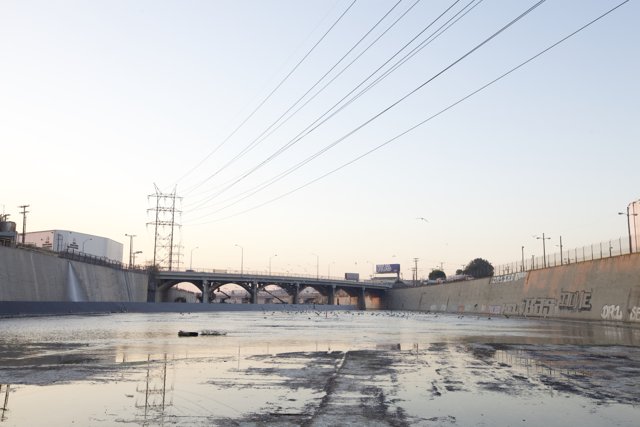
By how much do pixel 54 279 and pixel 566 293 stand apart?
61.8 meters

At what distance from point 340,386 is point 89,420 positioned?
16.7 feet

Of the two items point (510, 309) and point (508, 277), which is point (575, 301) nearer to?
point (510, 309)

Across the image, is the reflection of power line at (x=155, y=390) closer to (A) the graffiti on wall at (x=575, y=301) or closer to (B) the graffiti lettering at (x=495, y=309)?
(A) the graffiti on wall at (x=575, y=301)

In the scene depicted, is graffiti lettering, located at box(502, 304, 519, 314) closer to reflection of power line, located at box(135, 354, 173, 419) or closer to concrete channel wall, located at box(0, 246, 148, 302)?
concrete channel wall, located at box(0, 246, 148, 302)

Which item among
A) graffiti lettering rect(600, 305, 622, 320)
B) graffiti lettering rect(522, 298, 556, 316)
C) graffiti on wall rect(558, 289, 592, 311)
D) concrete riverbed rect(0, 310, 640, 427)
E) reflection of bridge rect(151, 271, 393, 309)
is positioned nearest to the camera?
concrete riverbed rect(0, 310, 640, 427)

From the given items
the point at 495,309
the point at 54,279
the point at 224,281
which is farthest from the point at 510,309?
the point at 224,281

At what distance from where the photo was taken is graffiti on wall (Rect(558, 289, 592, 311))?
5770cm

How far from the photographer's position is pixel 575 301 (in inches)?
2372

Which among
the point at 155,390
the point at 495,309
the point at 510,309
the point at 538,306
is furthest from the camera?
the point at 495,309

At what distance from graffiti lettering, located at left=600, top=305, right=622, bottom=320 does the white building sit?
10910 centimetres

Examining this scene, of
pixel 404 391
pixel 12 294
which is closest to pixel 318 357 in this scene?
pixel 404 391

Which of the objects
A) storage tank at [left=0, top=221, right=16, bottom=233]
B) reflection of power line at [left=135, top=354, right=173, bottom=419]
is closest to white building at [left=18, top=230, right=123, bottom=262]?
storage tank at [left=0, top=221, right=16, bottom=233]

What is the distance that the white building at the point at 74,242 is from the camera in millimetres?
139250

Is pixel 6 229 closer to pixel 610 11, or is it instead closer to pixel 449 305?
pixel 449 305
